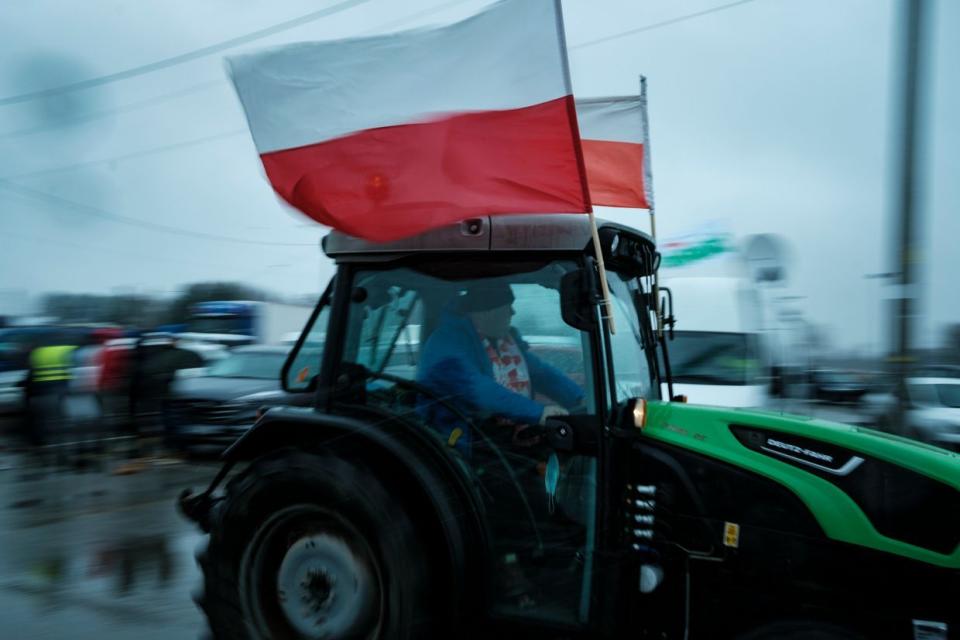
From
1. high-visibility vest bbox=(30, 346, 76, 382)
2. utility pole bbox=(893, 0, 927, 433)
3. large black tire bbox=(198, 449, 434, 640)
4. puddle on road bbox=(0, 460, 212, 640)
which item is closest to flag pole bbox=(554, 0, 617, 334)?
large black tire bbox=(198, 449, 434, 640)

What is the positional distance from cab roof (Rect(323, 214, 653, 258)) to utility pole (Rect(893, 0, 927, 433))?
2312mm

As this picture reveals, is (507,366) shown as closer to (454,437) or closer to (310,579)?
(454,437)

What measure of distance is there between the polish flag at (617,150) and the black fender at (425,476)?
81.8 inches

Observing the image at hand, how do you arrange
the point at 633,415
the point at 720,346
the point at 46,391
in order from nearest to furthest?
the point at 633,415
the point at 720,346
the point at 46,391

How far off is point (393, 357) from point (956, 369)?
14927mm

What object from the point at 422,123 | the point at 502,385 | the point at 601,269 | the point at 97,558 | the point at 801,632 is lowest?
the point at 97,558

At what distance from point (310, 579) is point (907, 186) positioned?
13.3 ft

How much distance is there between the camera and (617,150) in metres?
4.47

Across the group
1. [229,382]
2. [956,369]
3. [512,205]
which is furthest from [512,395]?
[956,369]

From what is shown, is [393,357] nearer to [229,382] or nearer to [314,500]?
[314,500]

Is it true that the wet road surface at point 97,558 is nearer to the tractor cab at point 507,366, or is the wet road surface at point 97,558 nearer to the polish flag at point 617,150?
the tractor cab at point 507,366

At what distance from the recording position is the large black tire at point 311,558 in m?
2.83

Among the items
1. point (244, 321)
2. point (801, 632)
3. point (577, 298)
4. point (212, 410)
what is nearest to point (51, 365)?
point (212, 410)

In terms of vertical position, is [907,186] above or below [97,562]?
above
